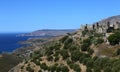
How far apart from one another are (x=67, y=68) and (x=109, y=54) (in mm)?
8978

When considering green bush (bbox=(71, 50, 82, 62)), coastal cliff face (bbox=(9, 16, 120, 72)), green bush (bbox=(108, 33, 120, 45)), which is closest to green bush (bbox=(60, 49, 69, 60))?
coastal cliff face (bbox=(9, 16, 120, 72))

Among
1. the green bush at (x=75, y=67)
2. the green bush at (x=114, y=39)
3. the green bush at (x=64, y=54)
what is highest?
the green bush at (x=114, y=39)

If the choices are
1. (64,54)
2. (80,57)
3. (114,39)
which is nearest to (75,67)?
(80,57)

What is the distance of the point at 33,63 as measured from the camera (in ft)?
220

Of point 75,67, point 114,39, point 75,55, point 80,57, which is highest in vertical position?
point 114,39

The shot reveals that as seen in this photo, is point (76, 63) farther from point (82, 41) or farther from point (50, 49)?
point (50, 49)

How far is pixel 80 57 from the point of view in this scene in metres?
56.8

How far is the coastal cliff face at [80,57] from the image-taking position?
A: 49.0 meters

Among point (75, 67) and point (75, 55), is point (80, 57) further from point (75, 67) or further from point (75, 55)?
point (75, 67)

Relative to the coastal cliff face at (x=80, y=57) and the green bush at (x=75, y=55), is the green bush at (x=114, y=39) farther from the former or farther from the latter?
the green bush at (x=75, y=55)

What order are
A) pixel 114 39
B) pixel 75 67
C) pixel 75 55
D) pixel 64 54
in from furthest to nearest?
pixel 64 54
pixel 75 55
pixel 114 39
pixel 75 67

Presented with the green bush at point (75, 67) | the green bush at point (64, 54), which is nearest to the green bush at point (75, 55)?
the green bush at point (64, 54)

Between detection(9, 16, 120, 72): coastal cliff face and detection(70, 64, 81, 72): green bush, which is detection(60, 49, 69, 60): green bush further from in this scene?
detection(70, 64, 81, 72): green bush

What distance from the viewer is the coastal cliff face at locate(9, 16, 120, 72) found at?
49.0 meters
